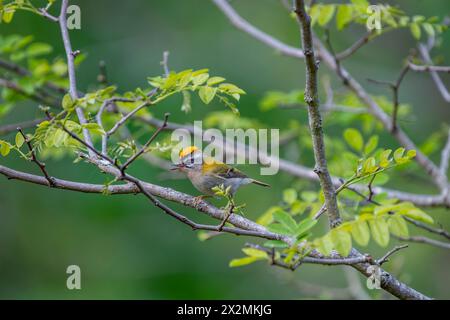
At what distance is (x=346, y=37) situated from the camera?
8328 millimetres

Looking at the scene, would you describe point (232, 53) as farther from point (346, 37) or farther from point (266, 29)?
point (346, 37)

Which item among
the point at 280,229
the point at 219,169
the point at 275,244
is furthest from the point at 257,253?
the point at 219,169

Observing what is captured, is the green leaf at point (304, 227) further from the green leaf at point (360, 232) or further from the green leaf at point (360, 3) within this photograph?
the green leaf at point (360, 3)

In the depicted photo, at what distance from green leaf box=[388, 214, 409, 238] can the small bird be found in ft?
5.21

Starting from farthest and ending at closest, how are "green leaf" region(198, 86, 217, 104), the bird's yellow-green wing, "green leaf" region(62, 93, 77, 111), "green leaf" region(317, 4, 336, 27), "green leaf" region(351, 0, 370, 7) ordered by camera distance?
the bird's yellow-green wing
"green leaf" region(317, 4, 336, 27)
"green leaf" region(351, 0, 370, 7)
"green leaf" region(198, 86, 217, 104)
"green leaf" region(62, 93, 77, 111)

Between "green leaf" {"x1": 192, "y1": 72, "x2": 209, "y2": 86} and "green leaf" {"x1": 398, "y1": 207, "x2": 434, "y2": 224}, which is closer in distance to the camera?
"green leaf" {"x1": 398, "y1": 207, "x2": 434, "y2": 224}

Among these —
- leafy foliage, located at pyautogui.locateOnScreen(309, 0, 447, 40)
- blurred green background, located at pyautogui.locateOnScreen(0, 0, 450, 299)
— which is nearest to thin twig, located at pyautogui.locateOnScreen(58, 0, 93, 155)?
leafy foliage, located at pyautogui.locateOnScreen(309, 0, 447, 40)

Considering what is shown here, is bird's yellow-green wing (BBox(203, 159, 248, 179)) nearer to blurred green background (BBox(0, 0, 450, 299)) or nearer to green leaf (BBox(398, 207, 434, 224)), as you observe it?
green leaf (BBox(398, 207, 434, 224))

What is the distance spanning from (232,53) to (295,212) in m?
7.27

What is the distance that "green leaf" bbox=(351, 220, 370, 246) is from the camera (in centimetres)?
181

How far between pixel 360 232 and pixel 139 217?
7.17m

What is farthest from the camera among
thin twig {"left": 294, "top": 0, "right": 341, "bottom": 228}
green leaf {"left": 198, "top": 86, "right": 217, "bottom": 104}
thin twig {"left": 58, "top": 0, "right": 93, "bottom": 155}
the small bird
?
the small bird
